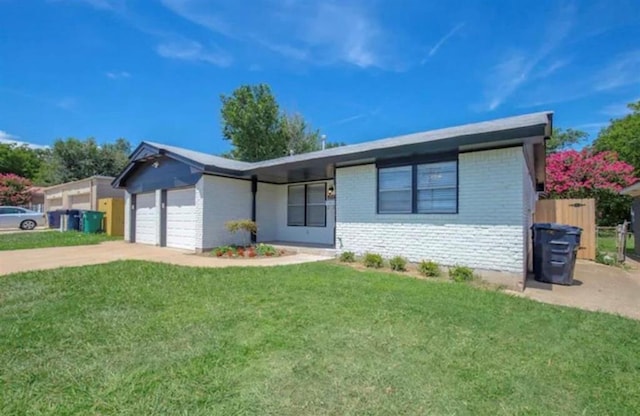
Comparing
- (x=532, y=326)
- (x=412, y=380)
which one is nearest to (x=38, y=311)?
(x=412, y=380)

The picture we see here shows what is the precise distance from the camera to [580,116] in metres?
Answer: 24.1

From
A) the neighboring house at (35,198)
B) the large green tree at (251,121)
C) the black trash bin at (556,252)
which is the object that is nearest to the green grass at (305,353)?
the black trash bin at (556,252)

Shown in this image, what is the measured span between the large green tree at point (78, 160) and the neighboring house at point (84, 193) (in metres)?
6.57

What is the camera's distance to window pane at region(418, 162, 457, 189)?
7430 mm

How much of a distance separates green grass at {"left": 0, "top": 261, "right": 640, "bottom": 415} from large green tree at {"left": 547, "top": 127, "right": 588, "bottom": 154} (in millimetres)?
25483

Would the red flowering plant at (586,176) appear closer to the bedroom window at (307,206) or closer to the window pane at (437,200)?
the bedroom window at (307,206)

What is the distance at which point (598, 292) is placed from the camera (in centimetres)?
629

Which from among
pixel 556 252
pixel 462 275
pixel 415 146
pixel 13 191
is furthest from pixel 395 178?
pixel 13 191

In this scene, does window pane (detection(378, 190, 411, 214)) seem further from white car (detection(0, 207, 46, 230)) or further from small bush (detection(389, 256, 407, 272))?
white car (detection(0, 207, 46, 230))

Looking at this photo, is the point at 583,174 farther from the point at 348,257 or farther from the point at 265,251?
the point at 265,251

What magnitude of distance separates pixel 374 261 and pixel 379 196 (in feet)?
5.71

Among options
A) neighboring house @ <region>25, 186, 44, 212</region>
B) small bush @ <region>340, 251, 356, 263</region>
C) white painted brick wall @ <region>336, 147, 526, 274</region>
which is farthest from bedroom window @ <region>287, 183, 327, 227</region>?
neighboring house @ <region>25, 186, 44, 212</region>

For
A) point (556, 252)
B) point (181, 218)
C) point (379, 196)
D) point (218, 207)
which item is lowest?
point (556, 252)

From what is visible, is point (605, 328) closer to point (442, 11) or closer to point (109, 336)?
point (109, 336)
